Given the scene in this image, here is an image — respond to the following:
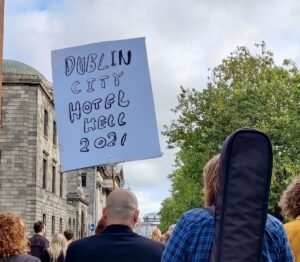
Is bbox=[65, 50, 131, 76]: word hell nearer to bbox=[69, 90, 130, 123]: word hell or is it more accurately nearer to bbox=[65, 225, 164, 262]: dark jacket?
bbox=[69, 90, 130, 123]: word hell

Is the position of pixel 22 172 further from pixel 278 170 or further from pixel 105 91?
pixel 105 91

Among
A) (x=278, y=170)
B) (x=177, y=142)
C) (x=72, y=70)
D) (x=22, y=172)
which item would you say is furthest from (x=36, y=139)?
(x=72, y=70)

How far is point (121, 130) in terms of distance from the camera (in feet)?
21.0

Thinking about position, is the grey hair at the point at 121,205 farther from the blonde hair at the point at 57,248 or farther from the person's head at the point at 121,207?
the blonde hair at the point at 57,248

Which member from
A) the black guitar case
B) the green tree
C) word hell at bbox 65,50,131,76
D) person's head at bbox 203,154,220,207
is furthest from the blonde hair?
the green tree

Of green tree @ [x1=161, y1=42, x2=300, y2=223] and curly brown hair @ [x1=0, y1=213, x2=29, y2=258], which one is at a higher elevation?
green tree @ [x1=161, y1=42, x2=300, y2=223]

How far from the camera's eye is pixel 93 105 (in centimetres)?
667

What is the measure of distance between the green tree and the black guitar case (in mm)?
30206

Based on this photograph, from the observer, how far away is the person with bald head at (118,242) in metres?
4.35

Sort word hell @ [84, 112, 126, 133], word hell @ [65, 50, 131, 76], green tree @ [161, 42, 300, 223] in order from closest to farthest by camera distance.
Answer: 1. word hell @ [84, 112, 126, 133]
2. word hell @ [65, 50, 131, 76]
3. green tree @ [161, 42, 300, 223]

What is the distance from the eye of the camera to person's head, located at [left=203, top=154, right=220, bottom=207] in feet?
11.1

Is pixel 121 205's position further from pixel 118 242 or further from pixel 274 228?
pixel 274 228

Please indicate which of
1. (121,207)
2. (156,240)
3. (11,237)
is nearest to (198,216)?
(121,207)

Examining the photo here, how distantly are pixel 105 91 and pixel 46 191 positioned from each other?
37.5 m
